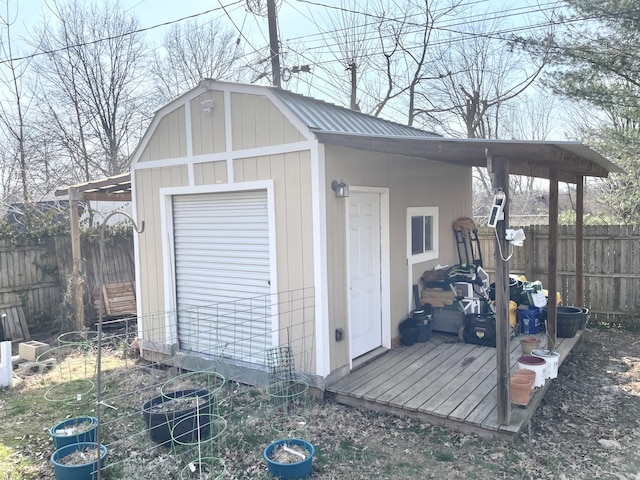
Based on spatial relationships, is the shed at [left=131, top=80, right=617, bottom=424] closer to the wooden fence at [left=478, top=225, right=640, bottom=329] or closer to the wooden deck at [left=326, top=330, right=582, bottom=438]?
the wooden deck at [left=326, top=330, right=582, bottom=438]

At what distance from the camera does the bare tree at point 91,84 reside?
13.6 m

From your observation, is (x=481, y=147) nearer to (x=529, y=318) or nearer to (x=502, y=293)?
(x=502, y=293)

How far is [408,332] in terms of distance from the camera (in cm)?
597

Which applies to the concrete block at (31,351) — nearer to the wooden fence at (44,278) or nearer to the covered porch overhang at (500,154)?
the wooden fence at (44,278)

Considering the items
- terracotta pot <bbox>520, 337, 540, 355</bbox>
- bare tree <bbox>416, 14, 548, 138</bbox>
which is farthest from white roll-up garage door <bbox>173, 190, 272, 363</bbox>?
bare tree <bbox>416, 14, 548, 138</bbox>

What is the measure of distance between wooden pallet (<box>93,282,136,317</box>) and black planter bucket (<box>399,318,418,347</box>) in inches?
194

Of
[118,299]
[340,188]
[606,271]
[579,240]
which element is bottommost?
[118,299]

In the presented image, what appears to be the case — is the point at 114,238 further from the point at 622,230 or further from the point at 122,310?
the point at 622,230

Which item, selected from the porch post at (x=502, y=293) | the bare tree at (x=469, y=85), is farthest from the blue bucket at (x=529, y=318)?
the bare tree at (x=469, y=85)

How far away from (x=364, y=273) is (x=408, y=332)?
43.8 inches

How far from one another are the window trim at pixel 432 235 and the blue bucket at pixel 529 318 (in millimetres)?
1403

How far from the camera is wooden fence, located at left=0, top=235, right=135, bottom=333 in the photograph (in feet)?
25.6

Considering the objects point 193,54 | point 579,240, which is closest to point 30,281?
point 579,240

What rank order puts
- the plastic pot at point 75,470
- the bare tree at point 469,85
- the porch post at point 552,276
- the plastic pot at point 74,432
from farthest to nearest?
the bare tree at point 469,85, the porch post at point 552,276, the plastic pot at point 74,432, the plastic pot at point 75,470
